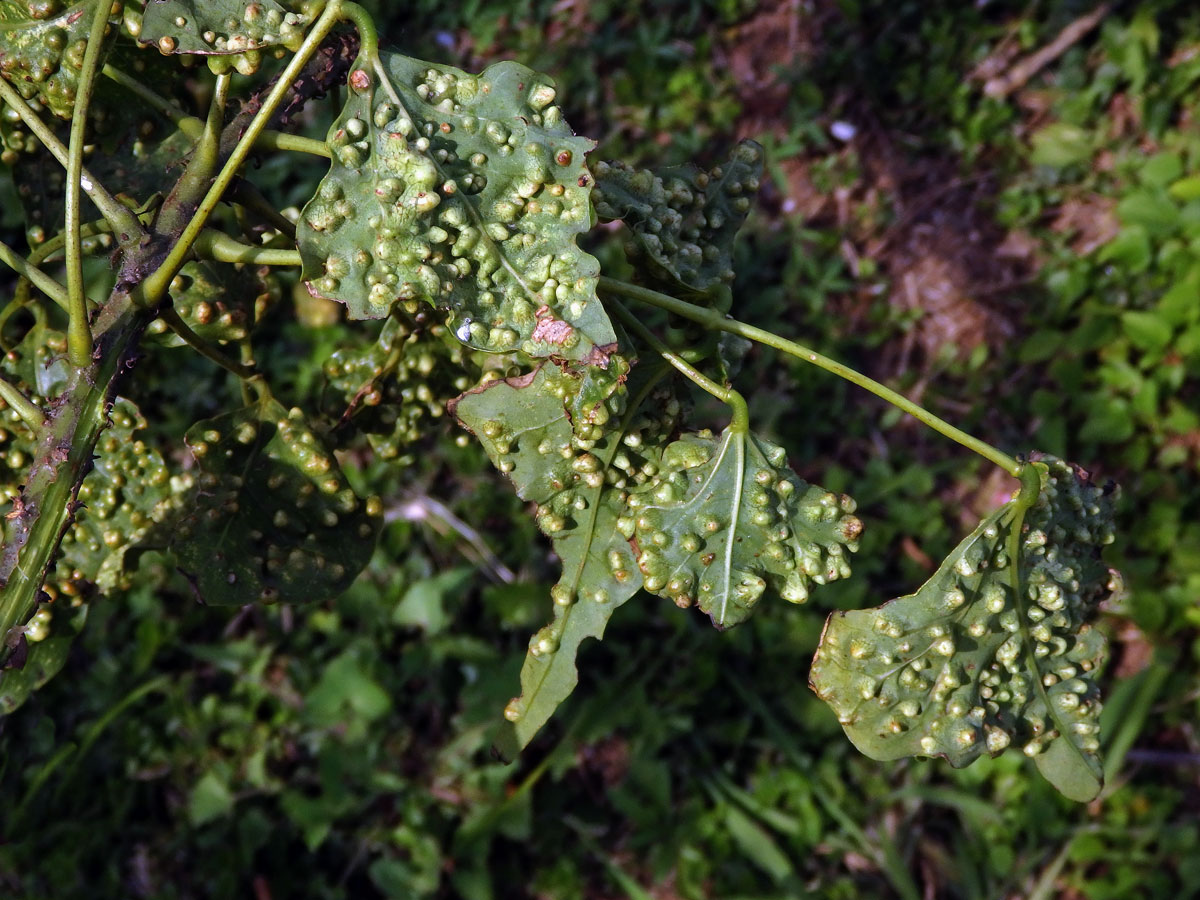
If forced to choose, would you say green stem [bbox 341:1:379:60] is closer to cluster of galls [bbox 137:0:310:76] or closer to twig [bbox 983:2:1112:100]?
cluster of galls [bbox 137:0:310:76]

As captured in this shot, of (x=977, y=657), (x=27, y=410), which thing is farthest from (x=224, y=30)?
(x=977, y=657)

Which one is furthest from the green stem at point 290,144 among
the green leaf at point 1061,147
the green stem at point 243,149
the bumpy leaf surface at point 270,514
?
the green leaf at point 1061,147

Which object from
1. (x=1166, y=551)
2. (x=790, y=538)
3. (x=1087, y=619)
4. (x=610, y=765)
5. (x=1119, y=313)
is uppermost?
(x=790, y=538)

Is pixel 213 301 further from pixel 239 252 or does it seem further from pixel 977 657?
pixel 977 657

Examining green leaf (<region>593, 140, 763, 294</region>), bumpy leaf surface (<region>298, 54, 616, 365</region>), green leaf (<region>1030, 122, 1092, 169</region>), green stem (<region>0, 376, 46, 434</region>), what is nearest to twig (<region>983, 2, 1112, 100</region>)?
green leaf (<region>1030, 122, 1092, 169</region>)

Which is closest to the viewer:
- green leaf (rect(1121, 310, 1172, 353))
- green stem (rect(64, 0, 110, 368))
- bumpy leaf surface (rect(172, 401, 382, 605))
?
green stem (rect(64, 0, 110, 368))

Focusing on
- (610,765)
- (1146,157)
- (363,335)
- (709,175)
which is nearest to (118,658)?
(363,335)

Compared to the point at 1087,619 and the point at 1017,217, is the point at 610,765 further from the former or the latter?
the point at 1017,217
